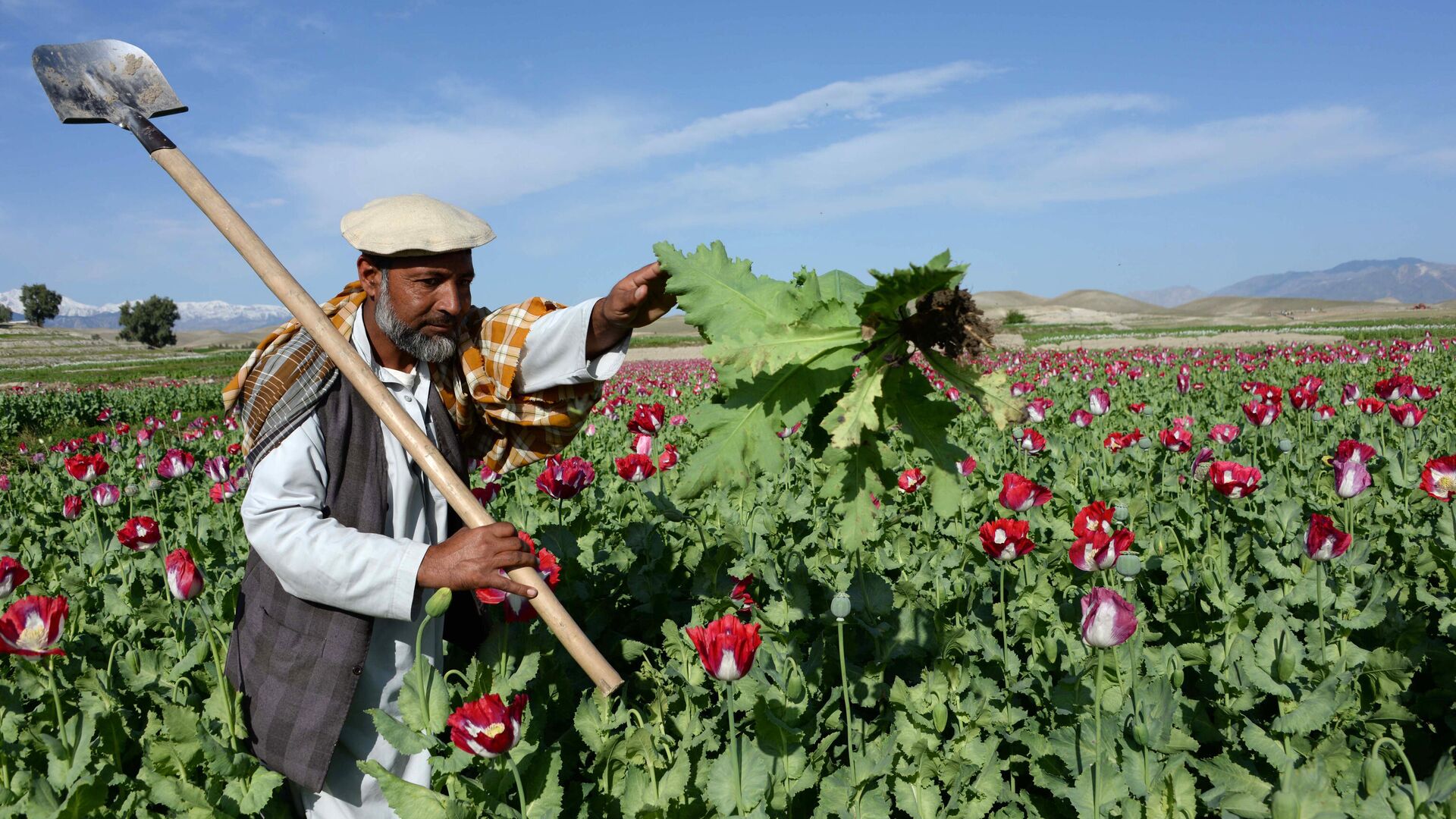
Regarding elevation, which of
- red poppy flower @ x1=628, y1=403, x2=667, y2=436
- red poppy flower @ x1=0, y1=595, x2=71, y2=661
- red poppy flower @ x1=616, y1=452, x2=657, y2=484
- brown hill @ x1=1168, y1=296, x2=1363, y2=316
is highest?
brown hill @ x1=1168, y1=296, x2=1363, y2=316

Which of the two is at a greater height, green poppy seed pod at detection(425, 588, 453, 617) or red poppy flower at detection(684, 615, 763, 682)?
green poppy seed pod at detection(425, 588, 453, 617)

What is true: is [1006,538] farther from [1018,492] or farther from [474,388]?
[474,388]

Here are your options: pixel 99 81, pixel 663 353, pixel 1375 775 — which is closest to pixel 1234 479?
pixel 1375 775

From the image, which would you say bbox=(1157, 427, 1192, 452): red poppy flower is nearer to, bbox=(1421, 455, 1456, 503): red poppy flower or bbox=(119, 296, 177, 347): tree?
bbox=(1421, 455, 1456, 503): red poppy flower

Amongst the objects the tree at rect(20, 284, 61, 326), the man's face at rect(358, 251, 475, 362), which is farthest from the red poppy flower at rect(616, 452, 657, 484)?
the tree at rect(20, 284, 61, 326)

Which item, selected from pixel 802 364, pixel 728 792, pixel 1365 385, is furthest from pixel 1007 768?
pixel 1365 385

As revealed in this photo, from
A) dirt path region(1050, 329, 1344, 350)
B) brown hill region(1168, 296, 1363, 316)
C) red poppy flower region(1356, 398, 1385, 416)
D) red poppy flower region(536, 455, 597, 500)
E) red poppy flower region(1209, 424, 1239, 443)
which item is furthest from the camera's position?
brown hill region(1168, 296, 1363, 316)

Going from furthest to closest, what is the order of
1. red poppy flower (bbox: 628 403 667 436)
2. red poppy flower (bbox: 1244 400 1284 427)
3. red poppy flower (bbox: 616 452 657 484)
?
red poppy flower (bbox: 1244 400 1284 427) < red poppy flower (bbox: 628 403 667 436) < red poppy flower (bbox: 616 452 657 484)

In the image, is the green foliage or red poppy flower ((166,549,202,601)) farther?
red poppy flower ((166,549,202,601))

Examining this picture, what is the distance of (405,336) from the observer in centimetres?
241

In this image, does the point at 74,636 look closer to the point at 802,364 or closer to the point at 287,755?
the point at 287,755

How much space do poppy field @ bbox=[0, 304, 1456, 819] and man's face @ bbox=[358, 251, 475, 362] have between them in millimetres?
727

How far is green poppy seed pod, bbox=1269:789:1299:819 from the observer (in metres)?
1.69

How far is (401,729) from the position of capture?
83.3 inches
